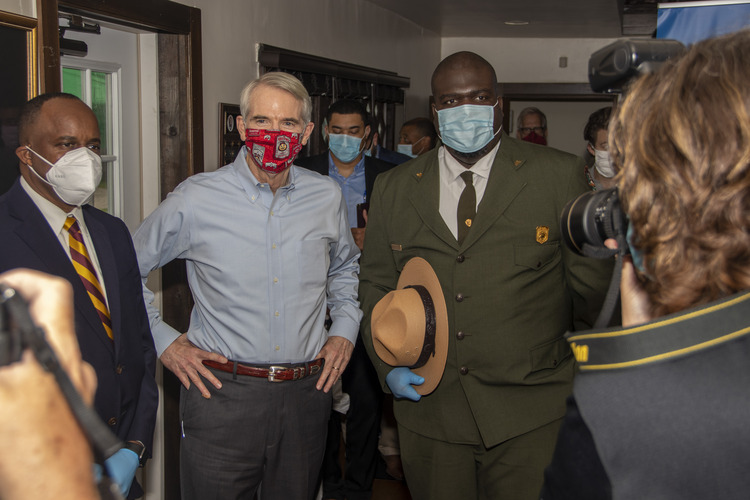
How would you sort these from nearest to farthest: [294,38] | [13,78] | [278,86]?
1. [13,78]
2. [278,86]
3. [294,38]

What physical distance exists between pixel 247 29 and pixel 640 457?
3.19 metres

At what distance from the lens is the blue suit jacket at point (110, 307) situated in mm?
1481

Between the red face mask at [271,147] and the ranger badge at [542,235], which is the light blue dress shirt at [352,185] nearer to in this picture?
the red face mask at [271,147]

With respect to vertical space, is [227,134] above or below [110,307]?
above

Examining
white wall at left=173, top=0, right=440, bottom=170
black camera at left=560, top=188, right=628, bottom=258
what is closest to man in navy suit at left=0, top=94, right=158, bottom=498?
black camera at left=560, top=188, right=628, bottom=258

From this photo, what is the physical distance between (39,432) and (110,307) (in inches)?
33.8

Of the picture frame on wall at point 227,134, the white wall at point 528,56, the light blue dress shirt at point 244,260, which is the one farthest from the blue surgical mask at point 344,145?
the white wall at point 528,56

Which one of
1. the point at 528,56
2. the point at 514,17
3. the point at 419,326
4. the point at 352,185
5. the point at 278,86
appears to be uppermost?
the point at 514,17

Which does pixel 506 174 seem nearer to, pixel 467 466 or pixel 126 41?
pixel 467 466

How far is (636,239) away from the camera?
2.90ft

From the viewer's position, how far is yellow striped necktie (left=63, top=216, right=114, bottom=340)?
1.59 meters

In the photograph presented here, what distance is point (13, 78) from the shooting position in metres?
1.94

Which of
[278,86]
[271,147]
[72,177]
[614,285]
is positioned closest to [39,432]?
[614,285]

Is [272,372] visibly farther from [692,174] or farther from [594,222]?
[692,174]
